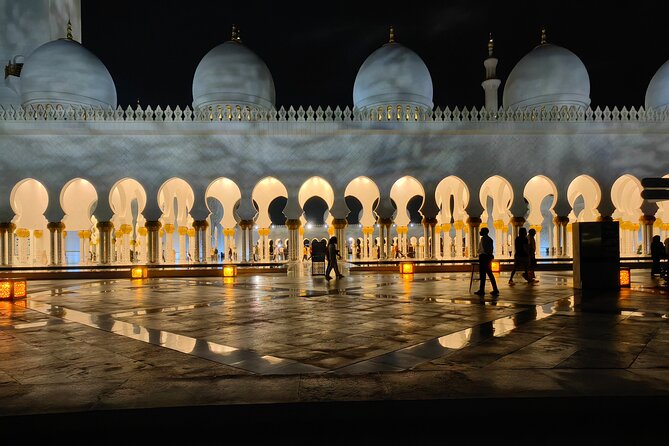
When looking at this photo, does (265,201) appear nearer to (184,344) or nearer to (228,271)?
(228,271)

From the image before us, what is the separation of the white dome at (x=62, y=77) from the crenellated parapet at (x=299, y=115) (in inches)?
20.6

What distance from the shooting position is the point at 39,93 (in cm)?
1606

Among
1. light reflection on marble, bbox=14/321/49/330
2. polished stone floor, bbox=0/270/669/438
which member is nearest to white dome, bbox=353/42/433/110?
polished stone floor, bbox=0/270/669/438

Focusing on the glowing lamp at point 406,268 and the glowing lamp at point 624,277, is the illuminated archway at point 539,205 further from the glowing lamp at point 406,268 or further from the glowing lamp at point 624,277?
the glowing lamp at point 624,277

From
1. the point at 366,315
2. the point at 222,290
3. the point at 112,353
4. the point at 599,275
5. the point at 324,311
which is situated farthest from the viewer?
the point at 222,290

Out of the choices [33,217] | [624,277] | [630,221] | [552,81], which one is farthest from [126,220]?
[630,221]

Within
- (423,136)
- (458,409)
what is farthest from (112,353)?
(423,136)

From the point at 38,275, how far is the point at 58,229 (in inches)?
132

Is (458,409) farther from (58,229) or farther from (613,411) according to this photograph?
(58,229)

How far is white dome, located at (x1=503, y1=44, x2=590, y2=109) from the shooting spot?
55.9ft

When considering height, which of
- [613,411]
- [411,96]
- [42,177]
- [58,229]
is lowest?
[613,411]

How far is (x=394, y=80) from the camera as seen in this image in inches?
659

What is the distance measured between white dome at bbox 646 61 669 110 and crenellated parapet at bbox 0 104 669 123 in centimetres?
Answer: 187

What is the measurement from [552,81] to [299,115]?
8851 millimetres
